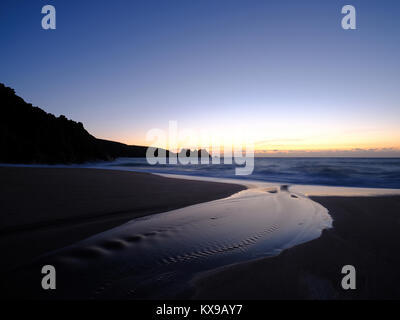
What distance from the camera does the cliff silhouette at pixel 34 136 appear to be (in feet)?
76.8

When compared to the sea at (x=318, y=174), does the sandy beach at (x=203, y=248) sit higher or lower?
higher

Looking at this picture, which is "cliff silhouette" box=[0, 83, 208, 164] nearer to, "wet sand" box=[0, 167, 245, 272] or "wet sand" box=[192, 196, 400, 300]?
"wet sand" box=[0, 167, 245, 272]

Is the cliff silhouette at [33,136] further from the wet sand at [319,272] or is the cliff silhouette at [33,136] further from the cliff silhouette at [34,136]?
the wet sand at [319,272]

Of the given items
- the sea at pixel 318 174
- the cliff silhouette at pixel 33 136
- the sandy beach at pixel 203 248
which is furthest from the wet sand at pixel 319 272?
the cliff silhouette at pixel 33 136

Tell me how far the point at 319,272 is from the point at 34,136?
116ft

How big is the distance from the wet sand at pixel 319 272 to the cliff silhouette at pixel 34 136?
29.9 m

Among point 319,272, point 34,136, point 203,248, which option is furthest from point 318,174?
point 34,136

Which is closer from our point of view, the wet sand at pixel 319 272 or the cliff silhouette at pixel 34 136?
the wet sand at pixel 319 272

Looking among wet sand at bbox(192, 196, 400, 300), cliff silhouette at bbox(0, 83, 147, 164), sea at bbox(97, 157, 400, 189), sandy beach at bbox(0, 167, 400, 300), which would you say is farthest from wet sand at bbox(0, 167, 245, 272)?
cliff silhouette at bbox(0, 83, 147, 164)

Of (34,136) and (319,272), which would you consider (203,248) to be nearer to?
(319,272)

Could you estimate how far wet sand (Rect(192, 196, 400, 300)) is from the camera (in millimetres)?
1771

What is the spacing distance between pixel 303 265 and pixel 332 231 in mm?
1576

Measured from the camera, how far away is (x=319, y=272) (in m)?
2.10
